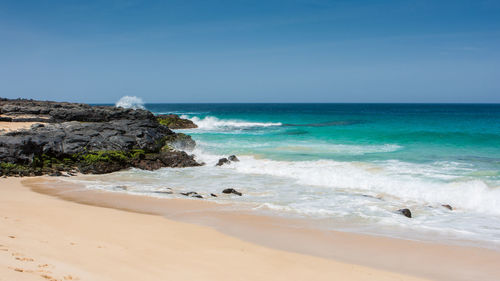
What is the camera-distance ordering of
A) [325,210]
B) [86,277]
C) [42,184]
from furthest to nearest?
[42,184] → [325,210] → [86,277]

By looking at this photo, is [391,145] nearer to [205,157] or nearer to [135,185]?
[205,157]

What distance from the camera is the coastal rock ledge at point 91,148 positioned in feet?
50.0

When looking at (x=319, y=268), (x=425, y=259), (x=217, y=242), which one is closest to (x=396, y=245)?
(x=425, y=259)

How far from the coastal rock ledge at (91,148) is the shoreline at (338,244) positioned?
18.2 feet

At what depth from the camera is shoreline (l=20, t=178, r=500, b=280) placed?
667 centimetres

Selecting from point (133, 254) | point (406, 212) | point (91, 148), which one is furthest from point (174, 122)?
point (133, 254)

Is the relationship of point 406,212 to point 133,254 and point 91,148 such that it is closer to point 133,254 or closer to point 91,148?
point 133,254

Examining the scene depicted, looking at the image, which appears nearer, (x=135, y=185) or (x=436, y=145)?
(x=135, y=185)

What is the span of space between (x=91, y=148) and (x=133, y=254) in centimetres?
1234

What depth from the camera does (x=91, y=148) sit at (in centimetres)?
1731

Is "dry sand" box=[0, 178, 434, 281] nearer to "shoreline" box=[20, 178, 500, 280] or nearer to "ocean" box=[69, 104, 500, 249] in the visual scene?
"shoreline" box=[20, 178, 500, 280]

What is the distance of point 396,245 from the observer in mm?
7758

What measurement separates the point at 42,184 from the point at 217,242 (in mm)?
8733

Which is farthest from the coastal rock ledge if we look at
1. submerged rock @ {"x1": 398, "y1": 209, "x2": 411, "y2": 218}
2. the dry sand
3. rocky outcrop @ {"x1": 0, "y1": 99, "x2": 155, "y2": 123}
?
submerged rock @ {"x1": 398, "y1": 209, "x2": 411, "y2": 218}
